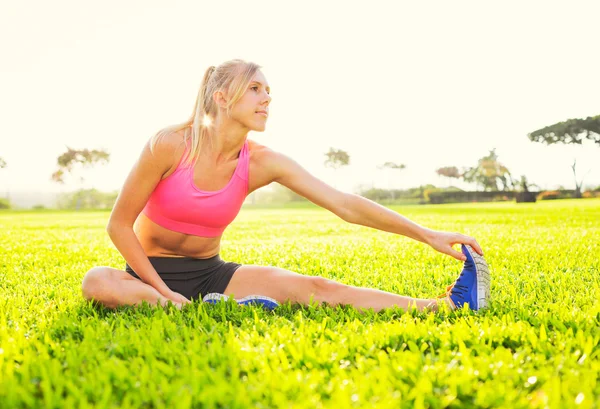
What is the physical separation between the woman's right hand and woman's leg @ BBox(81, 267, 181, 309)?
0.09 ft

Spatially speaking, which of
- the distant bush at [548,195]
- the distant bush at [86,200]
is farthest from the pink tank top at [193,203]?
the distant bush at [548,195]

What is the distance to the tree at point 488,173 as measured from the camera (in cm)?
6266

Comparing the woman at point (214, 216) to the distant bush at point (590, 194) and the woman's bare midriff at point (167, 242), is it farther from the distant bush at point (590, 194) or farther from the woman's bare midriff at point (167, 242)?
the distant bush at point (590, 194)

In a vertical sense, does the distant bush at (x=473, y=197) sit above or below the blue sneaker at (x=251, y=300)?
above

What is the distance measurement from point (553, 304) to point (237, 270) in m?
1.85

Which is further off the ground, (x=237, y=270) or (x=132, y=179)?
(x=132, y=179)

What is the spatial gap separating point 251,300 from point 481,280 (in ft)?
4.26

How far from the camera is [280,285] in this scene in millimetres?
3293

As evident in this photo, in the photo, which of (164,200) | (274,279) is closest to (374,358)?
(274,279)

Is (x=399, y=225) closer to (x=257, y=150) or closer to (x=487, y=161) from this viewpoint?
(x=257, y=150)

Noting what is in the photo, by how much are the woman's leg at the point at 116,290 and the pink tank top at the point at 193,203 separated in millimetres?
394

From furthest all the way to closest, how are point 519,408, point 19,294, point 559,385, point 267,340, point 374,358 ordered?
1. point 19,294
2. point 267,340
3. point 374,358
4. point 559,385
5. point 519,408

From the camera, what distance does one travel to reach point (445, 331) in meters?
2.43

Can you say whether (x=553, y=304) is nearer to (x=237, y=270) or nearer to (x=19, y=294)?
(x=237, y=270)
